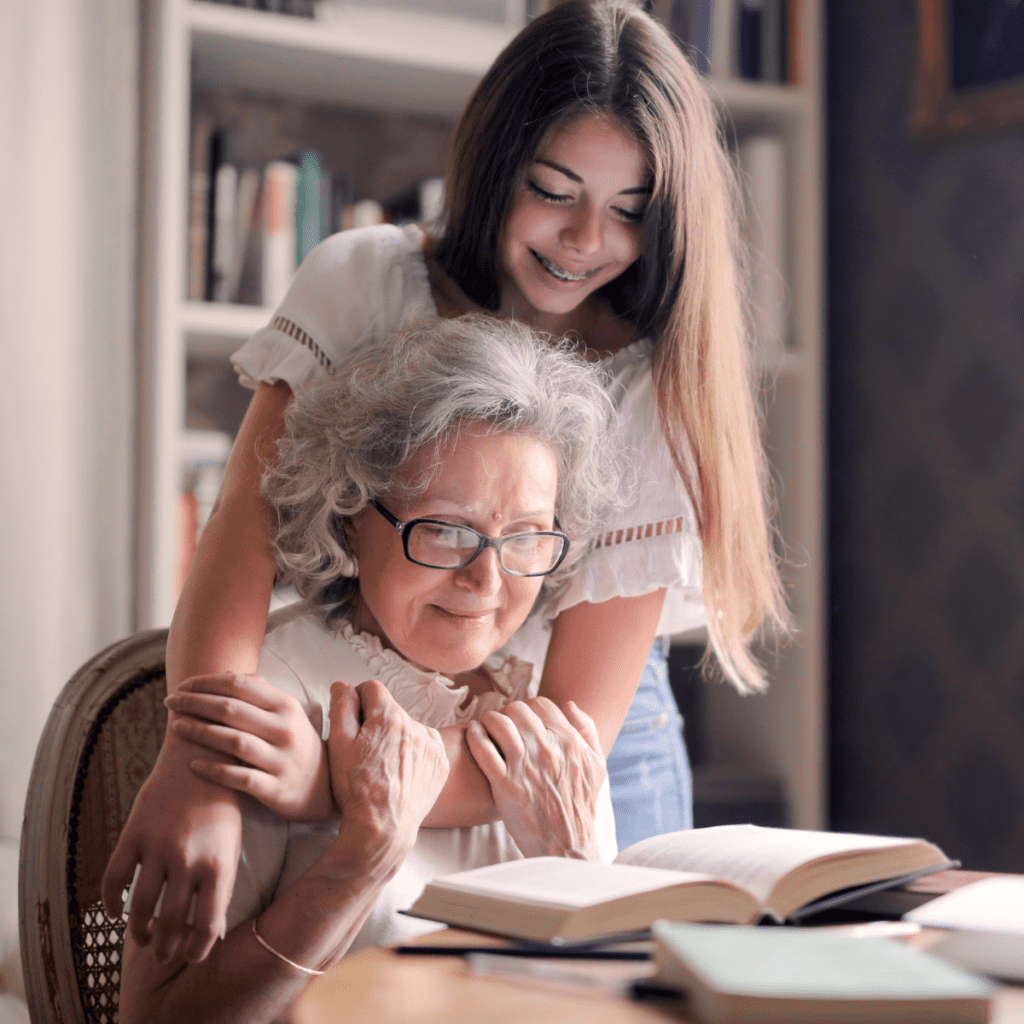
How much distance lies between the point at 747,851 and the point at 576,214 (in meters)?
0.71

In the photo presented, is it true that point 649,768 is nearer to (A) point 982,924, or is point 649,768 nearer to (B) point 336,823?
(B) point 336,823

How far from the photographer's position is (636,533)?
4.33ft

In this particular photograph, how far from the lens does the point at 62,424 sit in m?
2.04

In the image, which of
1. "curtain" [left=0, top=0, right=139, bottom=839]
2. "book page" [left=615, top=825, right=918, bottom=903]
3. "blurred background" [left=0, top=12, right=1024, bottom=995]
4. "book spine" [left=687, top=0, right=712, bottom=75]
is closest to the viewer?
"book page" [left=615, top=825, right=918, bottom=903]

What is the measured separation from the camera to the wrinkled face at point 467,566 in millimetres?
1131

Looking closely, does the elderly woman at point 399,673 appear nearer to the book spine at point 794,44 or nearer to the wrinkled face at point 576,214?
the wrinkled face at point 576,214

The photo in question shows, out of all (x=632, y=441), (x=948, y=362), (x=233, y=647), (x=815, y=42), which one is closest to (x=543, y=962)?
(x=233, y=647)

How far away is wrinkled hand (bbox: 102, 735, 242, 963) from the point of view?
862 mm

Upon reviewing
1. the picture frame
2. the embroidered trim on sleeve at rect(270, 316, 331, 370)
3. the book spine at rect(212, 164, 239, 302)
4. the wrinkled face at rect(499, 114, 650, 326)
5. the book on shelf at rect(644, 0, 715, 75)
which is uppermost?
the book on shelf at rect(644, 0, 715, 75)

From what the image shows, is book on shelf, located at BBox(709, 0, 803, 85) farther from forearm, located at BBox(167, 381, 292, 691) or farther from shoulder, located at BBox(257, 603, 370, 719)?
shoulder, located at BBox(257, 603, 370, 719)

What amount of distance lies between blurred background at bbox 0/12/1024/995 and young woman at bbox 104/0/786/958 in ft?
2.85

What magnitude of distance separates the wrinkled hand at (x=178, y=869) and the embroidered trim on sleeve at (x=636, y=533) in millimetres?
577

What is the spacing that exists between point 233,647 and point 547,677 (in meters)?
0.36

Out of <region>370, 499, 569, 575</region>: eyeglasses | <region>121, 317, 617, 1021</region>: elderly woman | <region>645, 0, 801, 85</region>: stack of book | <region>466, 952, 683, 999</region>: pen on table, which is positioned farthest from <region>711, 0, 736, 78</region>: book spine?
<region>466, 952, 683, 999</region>: pen on table
